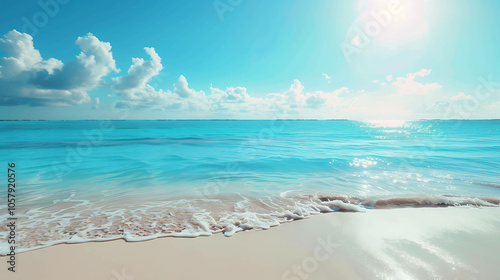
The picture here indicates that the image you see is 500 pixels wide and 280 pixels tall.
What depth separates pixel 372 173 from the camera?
1203cm

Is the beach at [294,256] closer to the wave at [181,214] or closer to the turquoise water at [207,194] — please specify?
the wave at [181,214]

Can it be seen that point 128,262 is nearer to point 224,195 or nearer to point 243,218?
point 243,218

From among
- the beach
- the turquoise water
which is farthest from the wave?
the beach

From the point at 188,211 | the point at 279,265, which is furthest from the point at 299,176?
the point at 279,265

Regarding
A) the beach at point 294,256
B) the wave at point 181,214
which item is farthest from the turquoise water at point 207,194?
the beach at point 294,256

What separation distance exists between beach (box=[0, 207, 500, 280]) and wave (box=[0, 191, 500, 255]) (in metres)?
0.38

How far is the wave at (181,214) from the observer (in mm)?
4836

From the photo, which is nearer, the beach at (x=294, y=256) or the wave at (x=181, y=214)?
the beach at (x=294, y=256)

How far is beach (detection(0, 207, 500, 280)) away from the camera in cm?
353

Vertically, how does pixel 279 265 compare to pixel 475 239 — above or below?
below

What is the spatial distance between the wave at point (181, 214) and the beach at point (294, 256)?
0.38 meters

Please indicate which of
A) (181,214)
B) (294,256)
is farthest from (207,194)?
(294,256)

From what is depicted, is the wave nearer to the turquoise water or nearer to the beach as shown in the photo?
the turquoise water

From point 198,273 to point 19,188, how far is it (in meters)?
10.8
